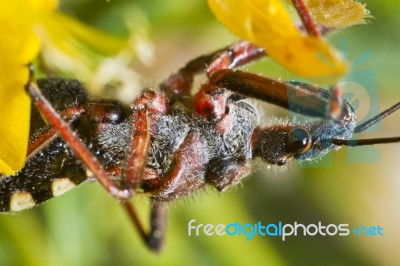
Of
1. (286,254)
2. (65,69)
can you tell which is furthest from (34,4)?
(286,254)

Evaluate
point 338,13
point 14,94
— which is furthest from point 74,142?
point 338,13

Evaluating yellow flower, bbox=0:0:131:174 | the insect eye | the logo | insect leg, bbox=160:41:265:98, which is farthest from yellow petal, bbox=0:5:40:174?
the logo

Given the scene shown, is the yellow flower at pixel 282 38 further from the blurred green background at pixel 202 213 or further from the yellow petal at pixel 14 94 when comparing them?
the blurred green background at pixel 202 213

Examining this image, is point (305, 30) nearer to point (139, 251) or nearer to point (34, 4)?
point (34, 4)

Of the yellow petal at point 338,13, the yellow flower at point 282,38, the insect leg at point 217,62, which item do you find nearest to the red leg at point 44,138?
the insect leg at point 217,62

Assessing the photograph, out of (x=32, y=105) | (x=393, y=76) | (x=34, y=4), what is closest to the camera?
(x=32, y=105)

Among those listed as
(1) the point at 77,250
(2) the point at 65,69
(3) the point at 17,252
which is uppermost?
(2) the point at 65,69
